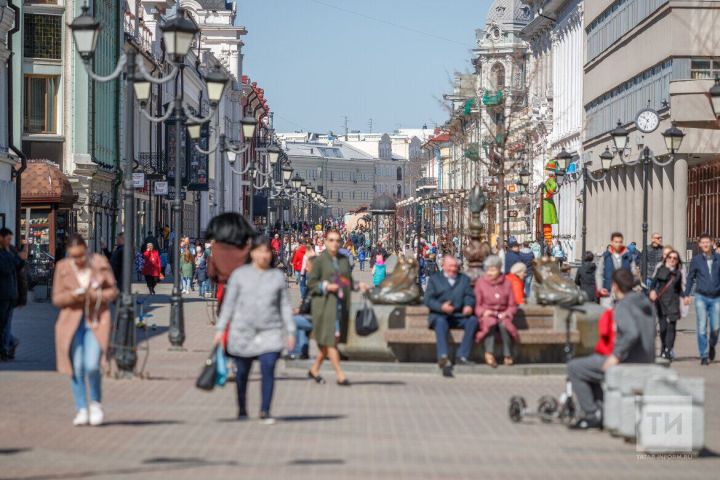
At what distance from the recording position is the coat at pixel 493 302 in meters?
20.0

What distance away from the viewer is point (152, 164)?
73.2m

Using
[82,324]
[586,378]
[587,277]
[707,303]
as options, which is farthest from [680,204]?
[82,324]

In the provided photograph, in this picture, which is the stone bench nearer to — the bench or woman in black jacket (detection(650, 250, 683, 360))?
the bench

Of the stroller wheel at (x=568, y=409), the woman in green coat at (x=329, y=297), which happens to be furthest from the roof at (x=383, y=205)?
the stroller wheel at (x=568, y=409)

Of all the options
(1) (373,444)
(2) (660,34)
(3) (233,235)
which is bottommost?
(1) (373,444)

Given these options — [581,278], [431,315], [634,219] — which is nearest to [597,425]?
[431,315]

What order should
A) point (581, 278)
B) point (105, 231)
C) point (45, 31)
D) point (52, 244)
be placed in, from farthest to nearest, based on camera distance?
1. point (105, 231)
2. point (45, 31)
3. point (52, 244)
4. point (581, 278)

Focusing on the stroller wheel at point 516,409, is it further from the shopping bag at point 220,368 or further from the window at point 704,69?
the window at point 704,69

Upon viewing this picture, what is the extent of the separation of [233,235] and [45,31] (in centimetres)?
3718

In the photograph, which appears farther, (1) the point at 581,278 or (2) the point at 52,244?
(2) the point at 52,244

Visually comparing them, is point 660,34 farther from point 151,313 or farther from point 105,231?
point 151,313

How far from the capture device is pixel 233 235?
19641 mm

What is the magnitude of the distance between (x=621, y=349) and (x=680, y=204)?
40.6 meters

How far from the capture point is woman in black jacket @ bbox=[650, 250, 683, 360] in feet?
77.2
